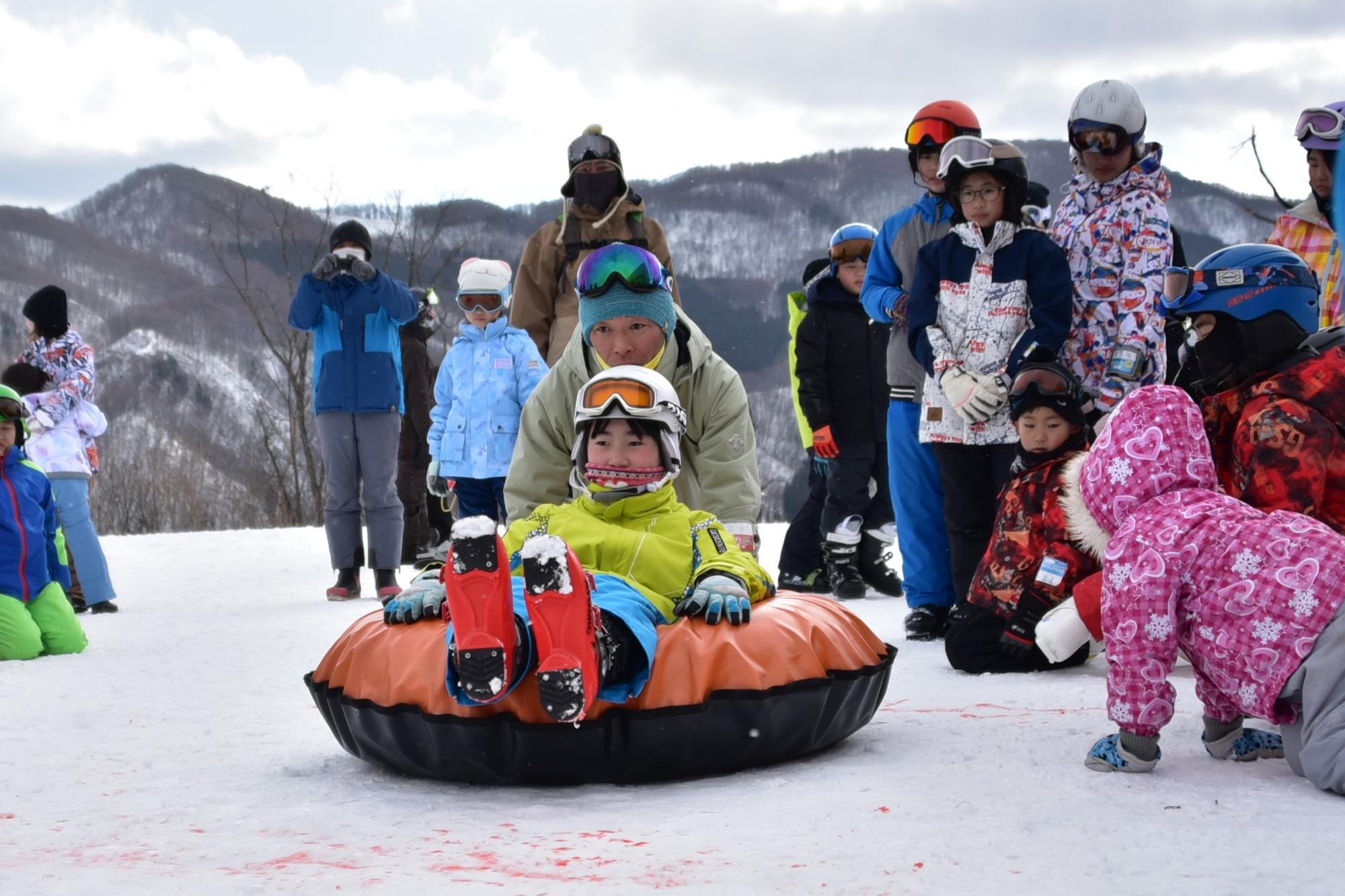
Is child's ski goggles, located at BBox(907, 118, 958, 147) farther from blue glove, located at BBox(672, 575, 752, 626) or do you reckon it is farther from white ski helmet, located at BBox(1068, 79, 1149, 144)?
blue glove, located at BBox(672, 575, 752, 626)

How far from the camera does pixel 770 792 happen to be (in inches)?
115

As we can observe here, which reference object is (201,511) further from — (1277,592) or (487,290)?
(1277,592)

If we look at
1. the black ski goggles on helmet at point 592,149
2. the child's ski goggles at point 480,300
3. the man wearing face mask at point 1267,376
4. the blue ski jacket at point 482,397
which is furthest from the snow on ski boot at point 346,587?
the man wearing face mask at point 1267,376

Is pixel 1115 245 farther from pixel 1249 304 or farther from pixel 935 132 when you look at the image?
pixel 1249 304

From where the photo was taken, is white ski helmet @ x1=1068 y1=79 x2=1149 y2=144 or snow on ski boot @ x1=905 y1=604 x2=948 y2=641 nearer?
white ski helmet @ x1=1068 y1=79 x2=1149 y2=144

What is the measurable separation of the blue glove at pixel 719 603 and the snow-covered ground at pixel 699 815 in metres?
0.38

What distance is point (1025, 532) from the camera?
4.65 m

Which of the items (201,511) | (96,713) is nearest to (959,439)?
(96,713)

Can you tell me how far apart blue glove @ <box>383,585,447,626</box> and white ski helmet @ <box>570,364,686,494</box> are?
517 mm

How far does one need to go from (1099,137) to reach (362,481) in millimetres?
4498

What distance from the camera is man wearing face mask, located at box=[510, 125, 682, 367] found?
5.89 meters

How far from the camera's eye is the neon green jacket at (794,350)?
7.53m

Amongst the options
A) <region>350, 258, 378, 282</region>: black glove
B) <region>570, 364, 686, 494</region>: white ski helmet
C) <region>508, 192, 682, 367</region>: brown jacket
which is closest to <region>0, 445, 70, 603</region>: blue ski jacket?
<region>350, 258, 378, 282</region>: black glove

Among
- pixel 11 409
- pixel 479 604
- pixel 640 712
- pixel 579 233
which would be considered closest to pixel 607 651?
pixel 640 712
